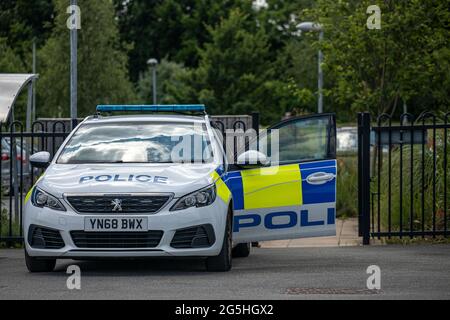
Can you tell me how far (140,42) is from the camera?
2965 inches

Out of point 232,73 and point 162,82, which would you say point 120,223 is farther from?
point 162,82

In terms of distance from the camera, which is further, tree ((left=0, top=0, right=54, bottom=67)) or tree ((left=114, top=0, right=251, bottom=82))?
tree ((left=114, top=0, right=251, bottom=82))

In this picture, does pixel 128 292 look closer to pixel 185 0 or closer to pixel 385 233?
pixel 385 233

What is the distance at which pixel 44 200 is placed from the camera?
1127 centimetres

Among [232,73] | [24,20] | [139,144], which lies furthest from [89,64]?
[139,144]

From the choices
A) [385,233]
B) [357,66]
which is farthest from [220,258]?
[357,66]

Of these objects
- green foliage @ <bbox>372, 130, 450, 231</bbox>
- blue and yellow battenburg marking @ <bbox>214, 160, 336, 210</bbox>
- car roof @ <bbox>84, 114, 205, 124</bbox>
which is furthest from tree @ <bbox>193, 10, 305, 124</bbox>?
blue and yellow battenburg marking @ <bbox>214, 160, 336, 210</bbox>

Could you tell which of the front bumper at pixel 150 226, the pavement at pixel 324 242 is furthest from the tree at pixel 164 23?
the front bumper at pixel 150 226

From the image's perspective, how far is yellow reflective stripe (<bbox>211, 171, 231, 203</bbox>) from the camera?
1149 cm

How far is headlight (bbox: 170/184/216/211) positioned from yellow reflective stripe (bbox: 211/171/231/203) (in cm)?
14

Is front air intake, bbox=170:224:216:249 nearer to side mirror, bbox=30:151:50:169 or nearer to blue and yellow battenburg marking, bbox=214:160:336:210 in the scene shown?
blue and yellow battenburg marking, bbox=214:160:336:210

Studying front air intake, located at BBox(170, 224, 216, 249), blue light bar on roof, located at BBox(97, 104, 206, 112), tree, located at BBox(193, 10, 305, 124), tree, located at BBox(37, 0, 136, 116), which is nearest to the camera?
front air intake, located at BBox(170, 224, 216, 249)

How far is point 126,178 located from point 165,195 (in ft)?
1.56

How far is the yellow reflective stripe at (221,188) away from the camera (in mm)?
11492
